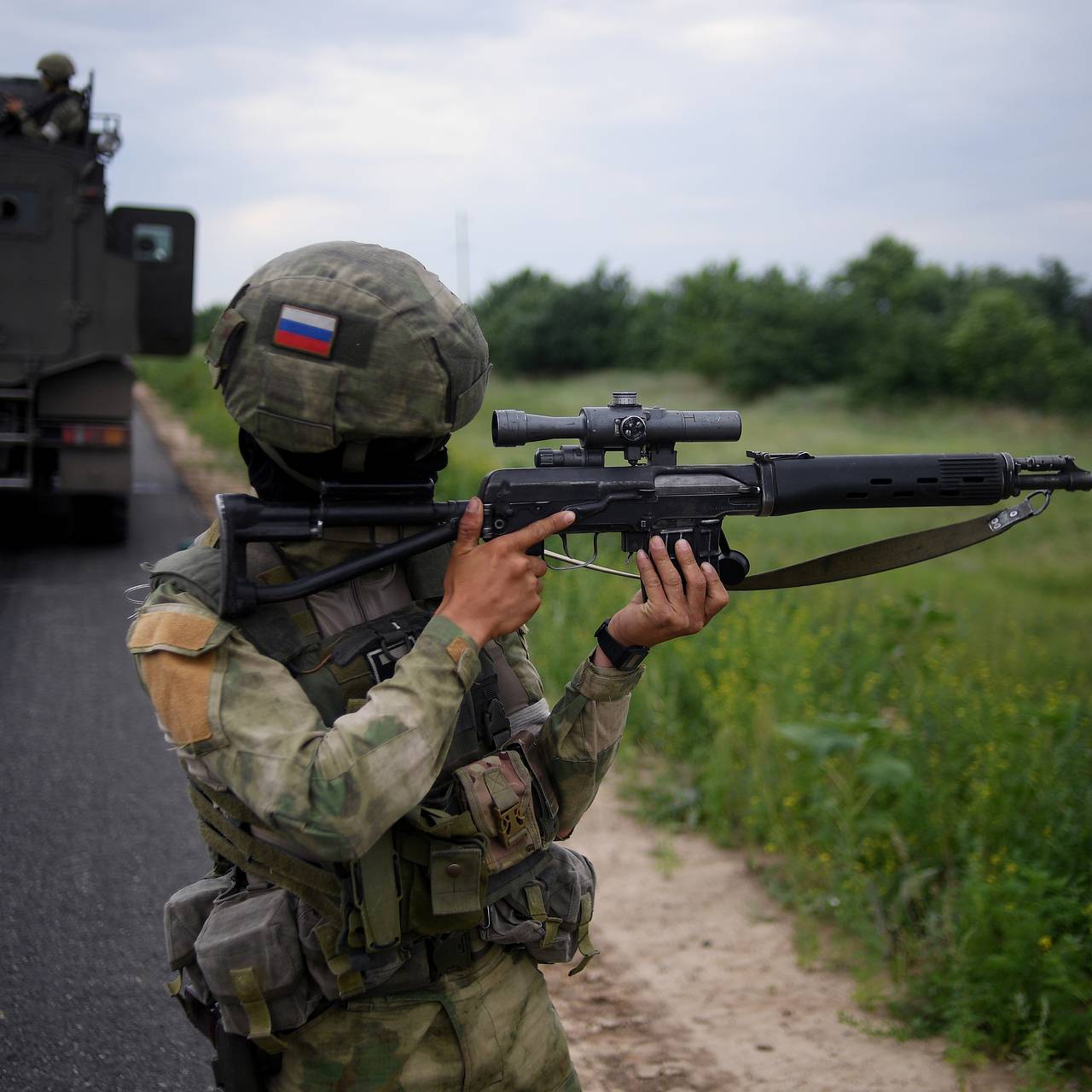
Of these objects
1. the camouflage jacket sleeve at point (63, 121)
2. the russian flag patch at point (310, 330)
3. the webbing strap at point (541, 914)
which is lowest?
the webbing strap at point (541, 914)

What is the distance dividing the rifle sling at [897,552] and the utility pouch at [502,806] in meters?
0.81

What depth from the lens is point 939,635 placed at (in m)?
5.93

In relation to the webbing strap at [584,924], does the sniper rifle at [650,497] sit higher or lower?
higher

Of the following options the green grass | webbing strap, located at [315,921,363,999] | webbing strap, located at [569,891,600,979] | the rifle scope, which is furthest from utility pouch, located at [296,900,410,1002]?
the green grass

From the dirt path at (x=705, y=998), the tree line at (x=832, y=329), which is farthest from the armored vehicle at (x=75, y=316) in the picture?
the tree line at (x=832, y=329)

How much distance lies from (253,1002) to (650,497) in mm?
1089

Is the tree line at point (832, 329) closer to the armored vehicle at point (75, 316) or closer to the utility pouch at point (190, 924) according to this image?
the armored vehicle at point (75, 316)

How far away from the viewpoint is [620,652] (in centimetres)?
213

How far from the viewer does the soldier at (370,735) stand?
5.69 ft

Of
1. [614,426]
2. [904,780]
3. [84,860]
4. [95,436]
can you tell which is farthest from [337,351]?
[95,436]

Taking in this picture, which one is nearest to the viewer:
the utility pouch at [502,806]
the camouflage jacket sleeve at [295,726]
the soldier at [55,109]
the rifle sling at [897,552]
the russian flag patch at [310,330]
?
the camouflage jacket sleeve at [295,726]

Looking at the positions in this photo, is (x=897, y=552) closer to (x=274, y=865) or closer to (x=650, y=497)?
(x=650, y=497)

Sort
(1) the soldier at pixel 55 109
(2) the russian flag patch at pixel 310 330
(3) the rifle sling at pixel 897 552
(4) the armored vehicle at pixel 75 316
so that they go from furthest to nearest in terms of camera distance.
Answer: (1) the soldier at pixel 55 109 < (4) the armored vehicle at pixel 75 316 < (3) the rifle sling at pixel 897 552 < (2) the russian flag patch at pixel 310 330

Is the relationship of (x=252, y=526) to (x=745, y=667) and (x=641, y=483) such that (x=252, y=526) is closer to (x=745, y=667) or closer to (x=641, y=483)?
(x=641, y=483)
